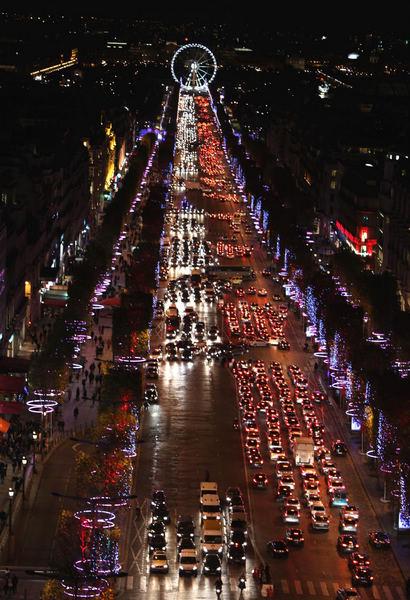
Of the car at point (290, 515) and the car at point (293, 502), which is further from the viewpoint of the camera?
the car at point (293, 502)

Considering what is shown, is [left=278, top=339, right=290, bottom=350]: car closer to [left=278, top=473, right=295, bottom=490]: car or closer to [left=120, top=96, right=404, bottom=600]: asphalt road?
[left=120, top=96, right=404, bottom=600]: asphalt road

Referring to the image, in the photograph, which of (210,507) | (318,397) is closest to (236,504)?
(210,507)

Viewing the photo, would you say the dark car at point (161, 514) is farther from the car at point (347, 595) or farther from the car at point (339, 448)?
the car at point (339, 448)

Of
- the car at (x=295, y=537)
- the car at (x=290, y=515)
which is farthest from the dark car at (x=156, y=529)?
the car at (x=290, y=515)

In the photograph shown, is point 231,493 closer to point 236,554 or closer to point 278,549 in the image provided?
point 278,549

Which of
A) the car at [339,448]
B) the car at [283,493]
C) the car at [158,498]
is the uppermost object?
the car at [158,498]

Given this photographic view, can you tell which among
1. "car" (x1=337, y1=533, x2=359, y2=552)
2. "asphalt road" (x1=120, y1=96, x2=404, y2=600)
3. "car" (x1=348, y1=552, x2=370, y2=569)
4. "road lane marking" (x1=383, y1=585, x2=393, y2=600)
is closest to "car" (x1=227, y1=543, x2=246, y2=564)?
"asphalt road" (x1=120, y1=96, x2=404, y2=600)

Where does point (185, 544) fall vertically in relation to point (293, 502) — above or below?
above
